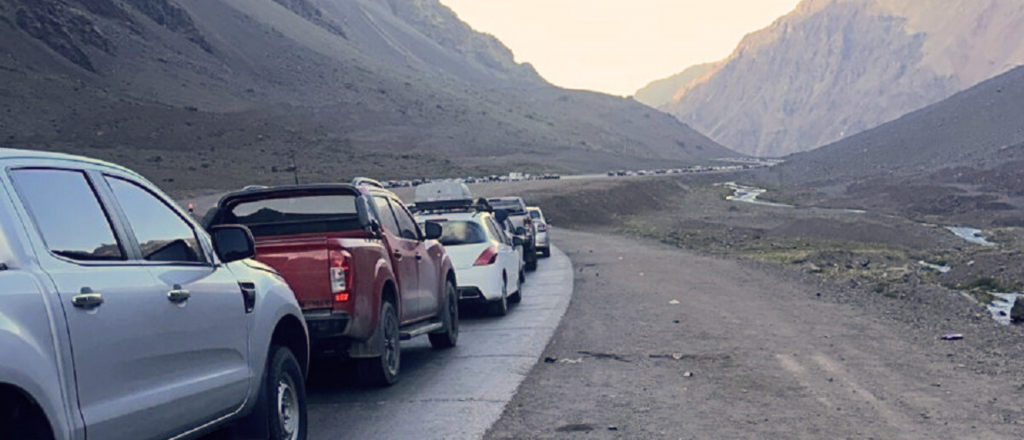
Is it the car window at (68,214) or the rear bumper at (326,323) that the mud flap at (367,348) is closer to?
the rear bumper at (326,323)

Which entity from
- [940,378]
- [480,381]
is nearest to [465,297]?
[480,381]

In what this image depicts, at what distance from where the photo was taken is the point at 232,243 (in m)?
6.53

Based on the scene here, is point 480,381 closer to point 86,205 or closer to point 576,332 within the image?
point 576,332

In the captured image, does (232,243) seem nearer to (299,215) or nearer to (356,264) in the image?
(356,264)

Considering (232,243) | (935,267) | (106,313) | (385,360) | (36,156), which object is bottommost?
(935,267)

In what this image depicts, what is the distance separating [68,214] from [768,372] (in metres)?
7.41

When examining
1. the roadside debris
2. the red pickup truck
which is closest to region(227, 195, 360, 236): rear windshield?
the red pickup truck

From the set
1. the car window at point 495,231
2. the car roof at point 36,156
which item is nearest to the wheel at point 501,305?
the car window at point 495,231

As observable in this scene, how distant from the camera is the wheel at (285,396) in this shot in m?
6.75

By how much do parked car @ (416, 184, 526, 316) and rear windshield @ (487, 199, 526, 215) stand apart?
11.4 metres

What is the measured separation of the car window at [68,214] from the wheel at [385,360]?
15.3 feet

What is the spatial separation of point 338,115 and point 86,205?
355 ft

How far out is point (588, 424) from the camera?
28.4ft

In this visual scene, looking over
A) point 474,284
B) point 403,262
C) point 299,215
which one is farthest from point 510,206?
point 299,215
